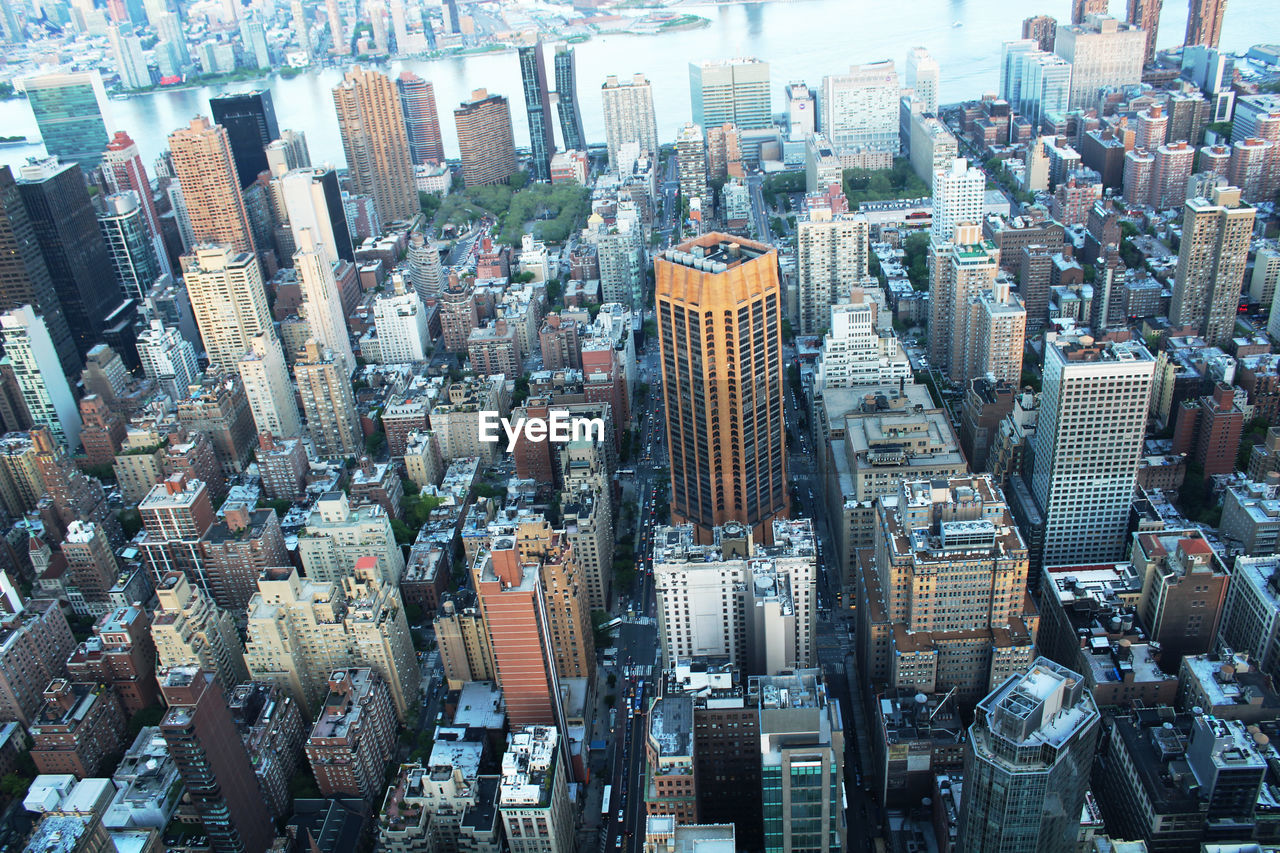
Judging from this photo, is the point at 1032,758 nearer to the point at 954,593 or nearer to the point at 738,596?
the point at 954,593

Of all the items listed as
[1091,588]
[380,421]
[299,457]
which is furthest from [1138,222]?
[299,457]

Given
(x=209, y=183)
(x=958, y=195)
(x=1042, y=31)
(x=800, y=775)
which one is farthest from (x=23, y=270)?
(x=1042, y=31)

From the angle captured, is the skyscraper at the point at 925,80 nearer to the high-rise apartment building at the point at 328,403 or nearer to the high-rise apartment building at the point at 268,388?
the high-rise apartment building at the point at 328,403

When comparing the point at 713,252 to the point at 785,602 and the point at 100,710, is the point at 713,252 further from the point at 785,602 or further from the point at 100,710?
the point at 100,710

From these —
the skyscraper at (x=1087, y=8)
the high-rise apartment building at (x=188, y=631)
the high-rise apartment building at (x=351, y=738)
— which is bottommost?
the high-rise apartment building at (x=351, y=738)

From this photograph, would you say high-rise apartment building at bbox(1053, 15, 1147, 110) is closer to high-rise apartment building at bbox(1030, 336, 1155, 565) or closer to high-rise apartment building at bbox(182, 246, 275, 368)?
high-rise apartment building at bbox(1030, 336, 1155, 565)

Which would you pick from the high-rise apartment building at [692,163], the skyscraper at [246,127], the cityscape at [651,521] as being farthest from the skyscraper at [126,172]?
the high-rise apartment building at [692,163]
